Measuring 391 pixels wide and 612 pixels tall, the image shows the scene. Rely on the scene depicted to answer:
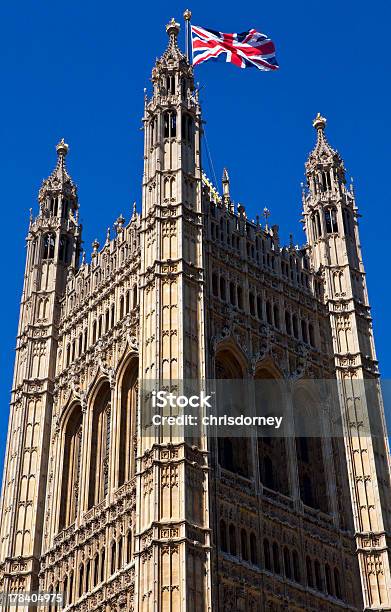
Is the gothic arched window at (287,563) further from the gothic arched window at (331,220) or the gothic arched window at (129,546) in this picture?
the gothic arched window at (331,220)

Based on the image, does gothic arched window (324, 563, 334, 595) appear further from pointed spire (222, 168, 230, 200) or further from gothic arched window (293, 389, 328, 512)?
pointed spire (222, 168, 230, 200)

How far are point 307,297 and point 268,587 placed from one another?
47.5 feet

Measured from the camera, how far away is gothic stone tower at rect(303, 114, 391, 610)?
4256 centimetres

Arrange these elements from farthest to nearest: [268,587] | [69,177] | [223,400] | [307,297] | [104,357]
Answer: [69,177] → [307,297] → [104,357] → [223,400] → [268,587]

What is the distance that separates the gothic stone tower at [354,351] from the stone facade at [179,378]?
0.25ft

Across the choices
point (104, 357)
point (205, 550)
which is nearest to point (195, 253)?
point (104, 357)

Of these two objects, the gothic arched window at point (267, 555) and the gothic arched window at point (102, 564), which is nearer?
the gothic arched window at point (267, 555)

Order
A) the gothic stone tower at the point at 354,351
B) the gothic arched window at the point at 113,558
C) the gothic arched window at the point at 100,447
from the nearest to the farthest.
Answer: the gothic arched window at the point at 113,558, the gothic stone tower at the point at 354,351, the gothic arched window at the point at 100,447

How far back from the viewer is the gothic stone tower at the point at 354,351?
42.6 m

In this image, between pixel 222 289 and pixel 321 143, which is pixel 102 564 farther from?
pixel 321 143

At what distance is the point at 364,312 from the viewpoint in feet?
164

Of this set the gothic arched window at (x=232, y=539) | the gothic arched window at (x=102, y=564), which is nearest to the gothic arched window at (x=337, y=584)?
the gothic arched window at (x=232, y=539)

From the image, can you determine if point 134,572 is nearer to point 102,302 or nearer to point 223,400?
point 223,400

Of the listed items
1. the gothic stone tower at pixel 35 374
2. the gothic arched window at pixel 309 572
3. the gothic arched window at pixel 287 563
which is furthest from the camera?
the gothic stone tower at pixel 35 374
